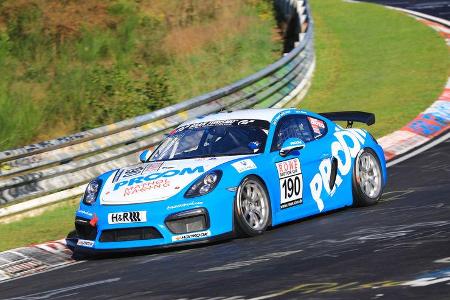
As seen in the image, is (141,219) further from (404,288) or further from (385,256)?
(404,288)

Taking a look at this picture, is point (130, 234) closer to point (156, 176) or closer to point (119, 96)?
point (156, 176)

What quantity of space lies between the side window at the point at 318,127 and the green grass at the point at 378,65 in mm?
4974

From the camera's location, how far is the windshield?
1082 cm

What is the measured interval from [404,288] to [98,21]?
16.1 meters

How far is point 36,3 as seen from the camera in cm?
2097

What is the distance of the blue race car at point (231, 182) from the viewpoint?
967 centimetres

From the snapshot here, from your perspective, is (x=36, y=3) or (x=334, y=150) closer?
(x=334, y=150)

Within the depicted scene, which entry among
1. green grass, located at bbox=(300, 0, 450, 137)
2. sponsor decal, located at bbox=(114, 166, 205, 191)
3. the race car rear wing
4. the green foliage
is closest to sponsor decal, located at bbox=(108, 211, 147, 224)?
sponsor decal, located at bbox=(114, 166, 205, 191)

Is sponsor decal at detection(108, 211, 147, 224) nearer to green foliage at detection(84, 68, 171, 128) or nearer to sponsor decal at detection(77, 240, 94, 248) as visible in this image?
sponsor decal at detection(77, 240, 94, 248)

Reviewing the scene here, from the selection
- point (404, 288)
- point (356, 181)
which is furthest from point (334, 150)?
point (404, 288)

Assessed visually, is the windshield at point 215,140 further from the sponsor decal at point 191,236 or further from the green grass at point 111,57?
the green grass at point 111,57

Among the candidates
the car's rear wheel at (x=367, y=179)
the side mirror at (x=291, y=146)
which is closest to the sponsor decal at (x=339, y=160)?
the car's rear wheel at (x=367, y=179)

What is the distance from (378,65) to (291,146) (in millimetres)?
12630

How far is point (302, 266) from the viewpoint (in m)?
7.76
